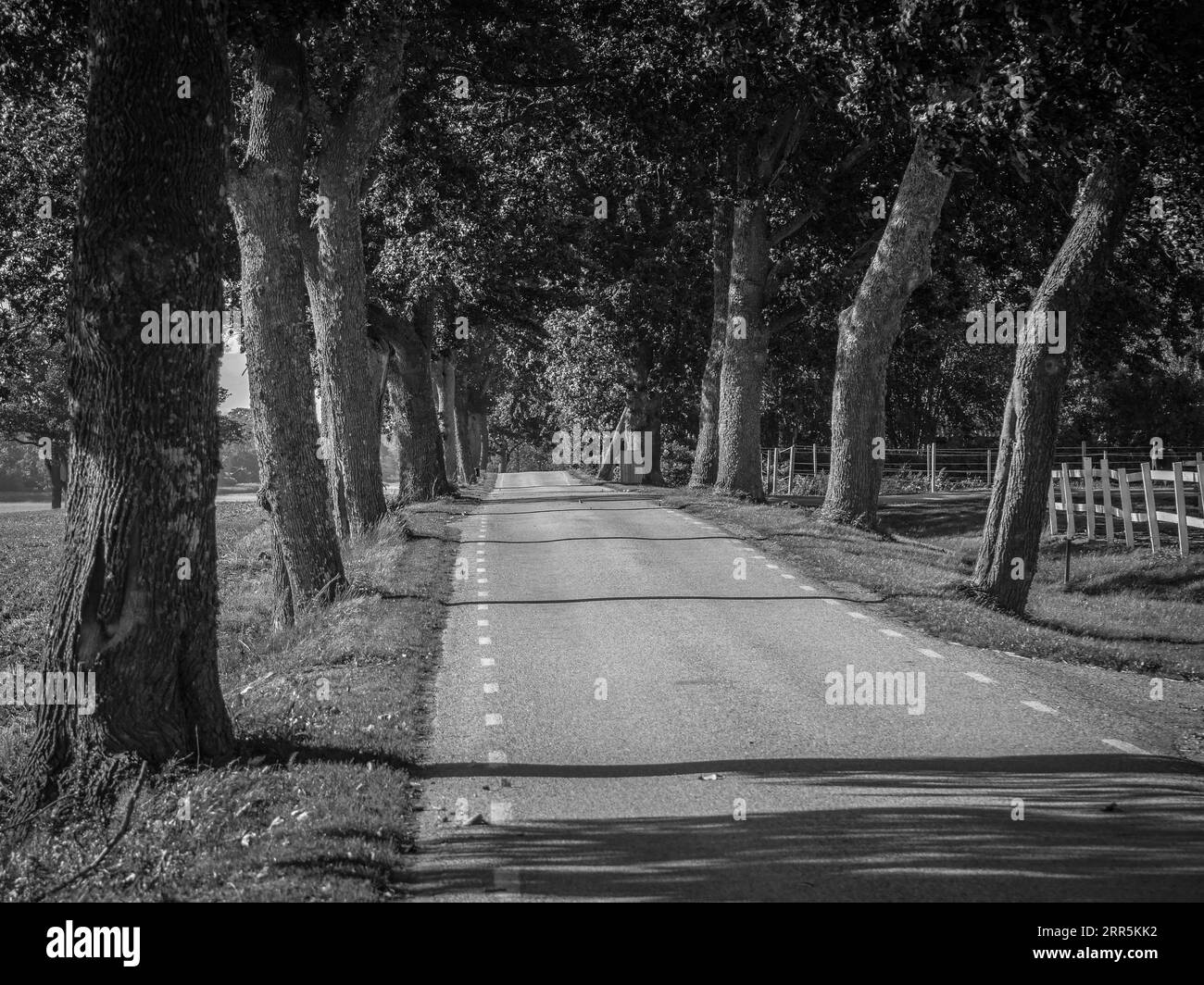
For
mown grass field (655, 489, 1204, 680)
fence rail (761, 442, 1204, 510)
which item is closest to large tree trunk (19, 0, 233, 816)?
mown grass field (655, 489, 1204, 680)

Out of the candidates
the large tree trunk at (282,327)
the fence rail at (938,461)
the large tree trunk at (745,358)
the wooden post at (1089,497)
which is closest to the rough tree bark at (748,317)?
the large tree trunk at (745,358)

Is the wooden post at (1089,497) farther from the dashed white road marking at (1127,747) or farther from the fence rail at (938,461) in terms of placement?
the fence rail at (938,461)

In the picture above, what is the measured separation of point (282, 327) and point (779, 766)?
9.44 metres

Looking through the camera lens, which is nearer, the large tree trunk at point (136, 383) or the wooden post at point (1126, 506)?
the large tree trunk at point (136, 383)

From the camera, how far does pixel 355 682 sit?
450 inches

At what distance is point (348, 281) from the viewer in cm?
2136

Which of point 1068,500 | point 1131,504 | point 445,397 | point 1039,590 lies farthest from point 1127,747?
point 445,397

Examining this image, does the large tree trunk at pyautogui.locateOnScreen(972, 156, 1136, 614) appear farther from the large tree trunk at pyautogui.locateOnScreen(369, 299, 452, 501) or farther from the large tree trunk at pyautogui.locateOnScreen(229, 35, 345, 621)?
the large tree trunk at pyautogui.locateOnScreen(369, 299, 452, 501)

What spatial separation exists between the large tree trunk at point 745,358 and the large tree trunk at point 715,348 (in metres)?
2.38

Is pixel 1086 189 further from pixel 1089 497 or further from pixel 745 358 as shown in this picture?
pixel 745 358

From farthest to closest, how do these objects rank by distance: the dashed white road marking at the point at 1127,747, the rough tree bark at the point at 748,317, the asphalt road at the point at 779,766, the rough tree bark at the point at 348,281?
1. the rough tree bark at the point at 748,317
2. the rough tree bark at the point at 348,281
3. the dashed white road marking at the point at 1127,747
4. the asphalt road at the point at 779,766

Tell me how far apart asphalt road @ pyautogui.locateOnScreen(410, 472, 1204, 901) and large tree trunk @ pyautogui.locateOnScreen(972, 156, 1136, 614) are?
2299 millimetres

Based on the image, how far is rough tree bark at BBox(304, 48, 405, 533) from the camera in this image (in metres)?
20.1

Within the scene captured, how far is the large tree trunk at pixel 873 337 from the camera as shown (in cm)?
2259
